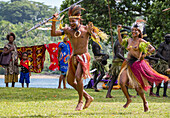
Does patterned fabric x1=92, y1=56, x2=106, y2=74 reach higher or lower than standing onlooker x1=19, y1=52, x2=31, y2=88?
higher

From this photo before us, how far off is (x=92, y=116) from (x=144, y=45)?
2285mm

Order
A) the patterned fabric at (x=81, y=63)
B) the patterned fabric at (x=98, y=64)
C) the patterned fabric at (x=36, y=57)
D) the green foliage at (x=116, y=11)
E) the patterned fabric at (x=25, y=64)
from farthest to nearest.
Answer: the green foliage at (x=116, y=11), the patterned fabric at (x=36, y=57), the patterned fabric at (x=25, y=64), the patterned fabric at (x=98, y=64), the patterned fabric at (x=81, y=63)

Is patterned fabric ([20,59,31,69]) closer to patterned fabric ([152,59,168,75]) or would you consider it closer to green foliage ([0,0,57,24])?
patterned fabric ([152,59,168,75])

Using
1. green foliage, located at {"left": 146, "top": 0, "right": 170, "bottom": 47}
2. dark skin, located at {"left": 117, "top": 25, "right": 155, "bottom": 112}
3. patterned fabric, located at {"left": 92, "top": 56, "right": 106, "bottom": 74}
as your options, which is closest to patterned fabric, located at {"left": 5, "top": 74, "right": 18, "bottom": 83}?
patterned fabric, located at {"left": 92, "top": 56, "right": 106, "bottom": 74}

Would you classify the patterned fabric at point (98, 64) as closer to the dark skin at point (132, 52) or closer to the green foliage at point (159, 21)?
the dark skin at point (132, 52)

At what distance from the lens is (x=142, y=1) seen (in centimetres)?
2228

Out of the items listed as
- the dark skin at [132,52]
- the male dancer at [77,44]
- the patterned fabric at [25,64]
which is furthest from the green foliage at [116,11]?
the male dancer at [77,44]

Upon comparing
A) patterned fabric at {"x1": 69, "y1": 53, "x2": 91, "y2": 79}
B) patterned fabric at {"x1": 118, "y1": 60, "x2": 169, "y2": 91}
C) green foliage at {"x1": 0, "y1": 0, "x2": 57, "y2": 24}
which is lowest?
patterned fabric at {"x1": 118, "y1": 60, "x2": 169, "y2": 91}

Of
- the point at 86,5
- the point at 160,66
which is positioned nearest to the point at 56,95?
the point at 160,66

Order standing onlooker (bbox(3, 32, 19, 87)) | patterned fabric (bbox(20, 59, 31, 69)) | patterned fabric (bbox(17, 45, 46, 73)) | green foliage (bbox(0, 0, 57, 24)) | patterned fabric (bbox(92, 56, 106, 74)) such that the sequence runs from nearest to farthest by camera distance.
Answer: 1. patterned fabric (bbox(92, 56, 106, 74))
2. standing onlooker (bbox(3, 32, 19, 87))
3. patterned fabric (bbox(20, 59, 31, 69))
4. patterned fabric (bbox(17, 45, 46, 73))
5. green foliage (bbox(0, 0, 57, 24))

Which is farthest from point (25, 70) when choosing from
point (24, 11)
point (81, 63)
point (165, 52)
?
point (24, 11)

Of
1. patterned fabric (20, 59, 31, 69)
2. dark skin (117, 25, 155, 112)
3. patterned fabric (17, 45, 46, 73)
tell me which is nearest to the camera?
dark skin (117, 25, 155, 112)

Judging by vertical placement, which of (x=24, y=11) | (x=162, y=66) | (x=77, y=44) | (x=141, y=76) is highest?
(x=24, y=11)

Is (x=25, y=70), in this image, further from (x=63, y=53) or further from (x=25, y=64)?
(x=63, y=53)
